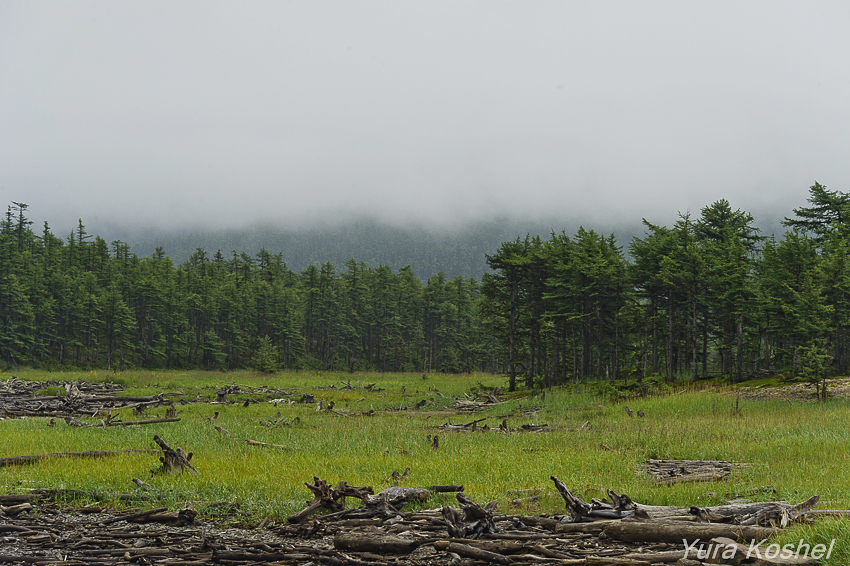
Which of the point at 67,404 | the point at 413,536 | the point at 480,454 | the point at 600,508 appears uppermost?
the point at 600,508

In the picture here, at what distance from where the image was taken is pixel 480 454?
1622 cm

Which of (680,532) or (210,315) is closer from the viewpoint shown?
(680,532)

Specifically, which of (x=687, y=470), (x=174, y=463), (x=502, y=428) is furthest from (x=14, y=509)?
(x=502, y=428)

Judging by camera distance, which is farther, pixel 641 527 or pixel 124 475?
pixel 124 475

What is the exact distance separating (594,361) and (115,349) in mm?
74951

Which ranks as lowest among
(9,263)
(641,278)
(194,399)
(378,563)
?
(194,399)

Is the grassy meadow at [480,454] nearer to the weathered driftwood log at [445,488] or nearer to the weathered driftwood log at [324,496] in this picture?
the weathered driftwood log at [445,488]

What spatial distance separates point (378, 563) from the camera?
646 cm

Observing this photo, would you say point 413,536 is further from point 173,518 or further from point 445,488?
point 173,518

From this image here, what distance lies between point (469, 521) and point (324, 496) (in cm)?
258

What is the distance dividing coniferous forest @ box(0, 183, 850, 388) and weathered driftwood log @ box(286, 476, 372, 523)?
88.8 feet

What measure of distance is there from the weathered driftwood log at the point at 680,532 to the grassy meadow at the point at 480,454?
0.39 meters

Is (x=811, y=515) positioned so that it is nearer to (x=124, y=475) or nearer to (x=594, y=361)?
(x=124, y=475)

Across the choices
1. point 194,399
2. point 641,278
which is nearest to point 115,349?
point 194,399
